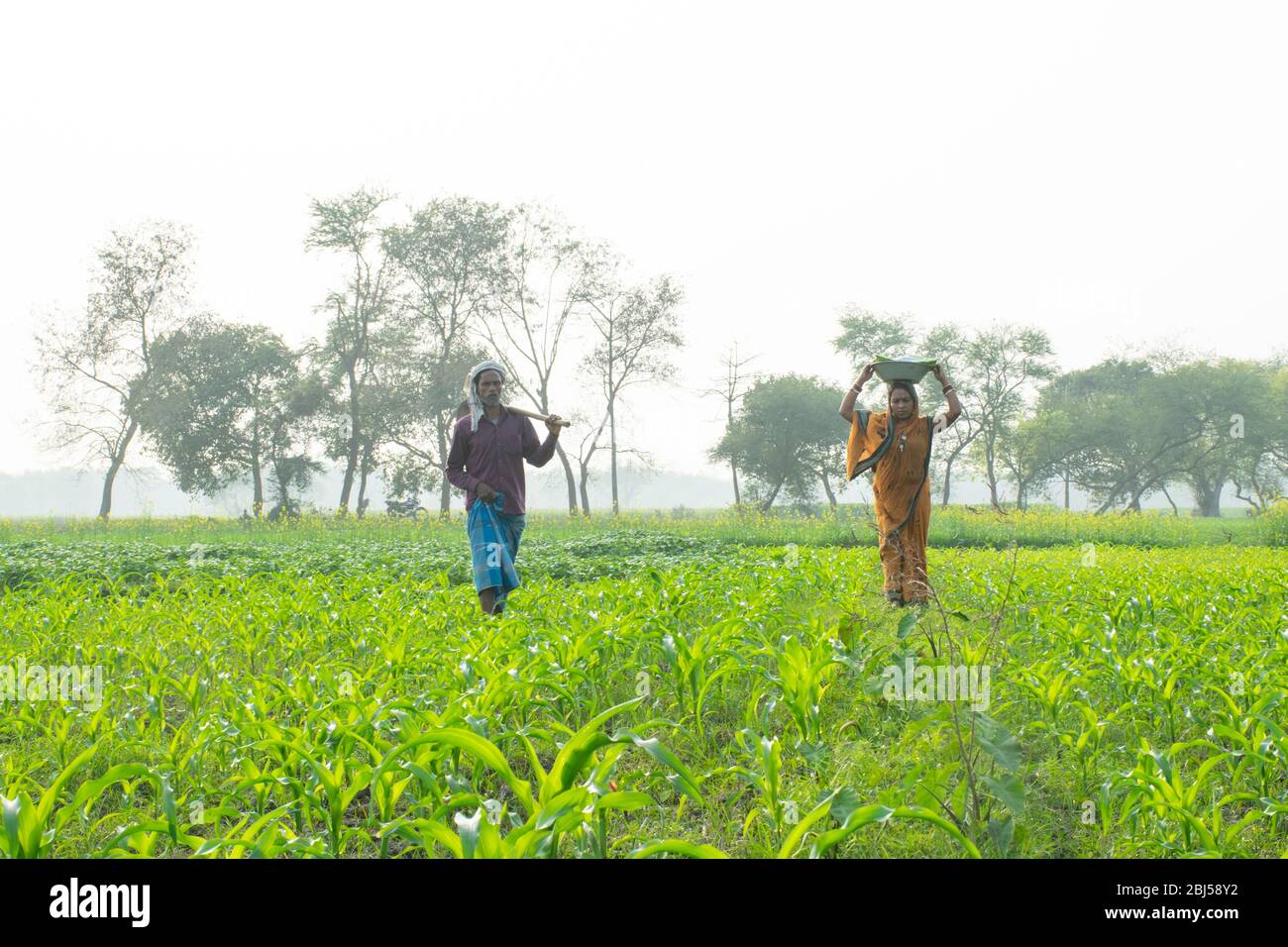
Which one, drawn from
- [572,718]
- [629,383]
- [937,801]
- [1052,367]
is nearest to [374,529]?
[629,383]

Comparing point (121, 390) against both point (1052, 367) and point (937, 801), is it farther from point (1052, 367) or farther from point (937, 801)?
point (1052, 367)

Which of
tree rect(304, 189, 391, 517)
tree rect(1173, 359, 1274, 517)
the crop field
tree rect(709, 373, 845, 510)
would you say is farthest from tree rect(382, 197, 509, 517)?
tree rect(1173, 359, 1274, 517)

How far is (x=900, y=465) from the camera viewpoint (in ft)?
22.0

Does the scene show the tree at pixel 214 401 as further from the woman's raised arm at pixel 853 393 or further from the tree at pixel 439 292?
the woman's raised arm at pixel 853 393

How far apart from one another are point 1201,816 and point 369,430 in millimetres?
32288

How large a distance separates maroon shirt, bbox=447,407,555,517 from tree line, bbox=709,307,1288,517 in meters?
33.4

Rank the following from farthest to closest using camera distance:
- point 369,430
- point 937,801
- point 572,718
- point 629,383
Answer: point 629,383 < point 369,430 < point 572,718 < point 937,801

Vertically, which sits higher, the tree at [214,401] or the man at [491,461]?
the tree at [214,401]

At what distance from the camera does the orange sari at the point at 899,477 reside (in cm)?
668

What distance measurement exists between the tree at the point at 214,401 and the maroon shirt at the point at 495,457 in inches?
1130

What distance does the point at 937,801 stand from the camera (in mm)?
2479

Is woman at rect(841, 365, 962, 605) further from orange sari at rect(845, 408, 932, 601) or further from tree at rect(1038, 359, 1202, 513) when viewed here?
tree at rect(1038, 359, 1202, 513)

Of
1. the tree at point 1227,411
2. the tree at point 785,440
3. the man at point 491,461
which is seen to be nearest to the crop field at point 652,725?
the man at point 491,461
